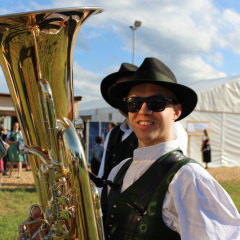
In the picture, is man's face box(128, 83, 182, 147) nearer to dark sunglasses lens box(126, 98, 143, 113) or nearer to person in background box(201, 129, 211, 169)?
dark sunglasses lens box(126, 98, 143, 113)

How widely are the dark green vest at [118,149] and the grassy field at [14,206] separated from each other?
225 centimetres

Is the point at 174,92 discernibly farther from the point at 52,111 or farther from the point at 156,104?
the point at 52,111

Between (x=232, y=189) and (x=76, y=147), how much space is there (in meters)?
7.71

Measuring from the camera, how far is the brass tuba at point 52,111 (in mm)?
1358

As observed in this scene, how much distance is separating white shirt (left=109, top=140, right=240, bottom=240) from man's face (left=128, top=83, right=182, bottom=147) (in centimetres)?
26

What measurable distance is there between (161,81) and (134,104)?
0.18m

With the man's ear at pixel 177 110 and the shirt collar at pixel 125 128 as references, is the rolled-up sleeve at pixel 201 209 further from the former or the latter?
the shirt collar at pixel 125 128

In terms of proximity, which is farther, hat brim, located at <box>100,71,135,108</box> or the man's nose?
hat brim, located at <box>100,71,135,108</box>

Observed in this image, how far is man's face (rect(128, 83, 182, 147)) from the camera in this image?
1518 millimetres

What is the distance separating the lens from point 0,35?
162 centimetres

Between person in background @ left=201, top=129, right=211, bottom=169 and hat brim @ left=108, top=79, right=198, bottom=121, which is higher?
hat brim @ left=108, top=79, right=198, bottom=121

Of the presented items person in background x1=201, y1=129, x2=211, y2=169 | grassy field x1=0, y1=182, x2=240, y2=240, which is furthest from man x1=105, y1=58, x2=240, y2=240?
person in background x1=201, y1=129, x2=211, y2=169

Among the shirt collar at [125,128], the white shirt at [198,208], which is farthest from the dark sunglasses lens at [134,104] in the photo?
the shirt collar at [125,128]

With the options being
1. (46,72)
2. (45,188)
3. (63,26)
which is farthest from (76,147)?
(63,26)
